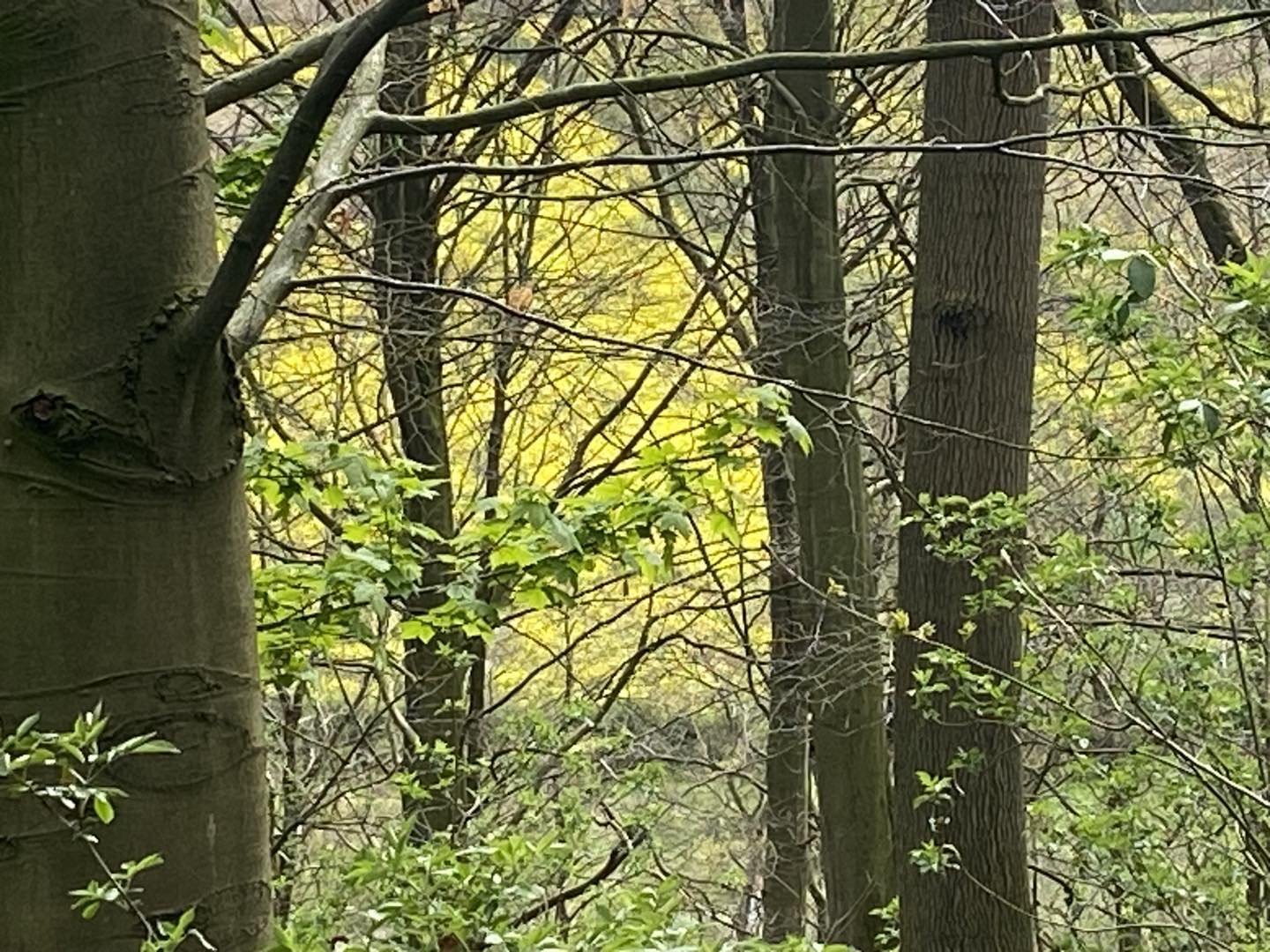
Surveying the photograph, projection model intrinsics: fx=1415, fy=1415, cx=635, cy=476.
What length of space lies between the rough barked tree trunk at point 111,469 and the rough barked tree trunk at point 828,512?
4.77 metres

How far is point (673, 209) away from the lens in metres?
8.77

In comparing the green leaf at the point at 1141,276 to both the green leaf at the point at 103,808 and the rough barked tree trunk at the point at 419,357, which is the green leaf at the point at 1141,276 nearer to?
the green leaf at the point at 103,808

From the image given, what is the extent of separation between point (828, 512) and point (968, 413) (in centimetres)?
139

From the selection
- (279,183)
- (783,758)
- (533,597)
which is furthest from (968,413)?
(279,183)

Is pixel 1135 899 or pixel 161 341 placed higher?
pixel 161 341

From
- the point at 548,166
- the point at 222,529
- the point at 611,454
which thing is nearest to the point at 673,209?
the point at 611,454

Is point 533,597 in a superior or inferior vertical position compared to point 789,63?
inferior

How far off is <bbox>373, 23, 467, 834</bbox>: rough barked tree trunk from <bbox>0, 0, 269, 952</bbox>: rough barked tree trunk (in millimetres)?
4321

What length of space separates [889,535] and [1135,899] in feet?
14.1

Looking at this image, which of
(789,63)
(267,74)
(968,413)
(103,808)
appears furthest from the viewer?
(968,413)

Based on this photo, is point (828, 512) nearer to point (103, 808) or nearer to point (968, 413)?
point (968, 413)

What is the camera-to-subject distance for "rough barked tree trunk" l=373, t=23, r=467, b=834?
19.9ft

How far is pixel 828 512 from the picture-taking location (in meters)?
6.52

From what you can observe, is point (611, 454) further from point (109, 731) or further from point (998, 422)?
point (109, 731)
